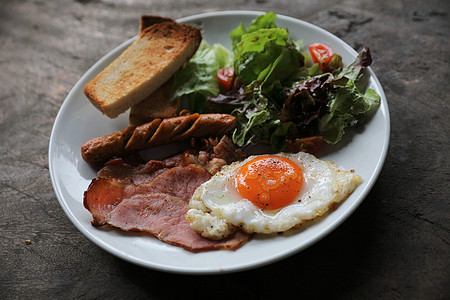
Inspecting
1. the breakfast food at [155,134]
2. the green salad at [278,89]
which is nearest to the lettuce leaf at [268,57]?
the green salad at [278,89]

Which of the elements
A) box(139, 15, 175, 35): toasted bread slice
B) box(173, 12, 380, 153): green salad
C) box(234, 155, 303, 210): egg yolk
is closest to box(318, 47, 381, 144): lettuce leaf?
box(173, 12, 380, 153): green salad

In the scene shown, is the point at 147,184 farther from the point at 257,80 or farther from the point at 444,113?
the point at 444,113

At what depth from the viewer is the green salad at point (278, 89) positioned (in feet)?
11.9

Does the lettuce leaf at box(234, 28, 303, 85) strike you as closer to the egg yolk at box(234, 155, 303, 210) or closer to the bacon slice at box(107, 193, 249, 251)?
the egg yolk at box(234, 155, 303, 210)

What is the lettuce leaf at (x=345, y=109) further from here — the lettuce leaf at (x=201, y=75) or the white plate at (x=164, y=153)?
the lettuce leaf at (x=201, y=75)

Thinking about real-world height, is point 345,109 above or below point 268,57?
below

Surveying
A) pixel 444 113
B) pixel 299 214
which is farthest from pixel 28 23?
pixel 444 113

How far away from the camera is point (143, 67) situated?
4328 millimetres

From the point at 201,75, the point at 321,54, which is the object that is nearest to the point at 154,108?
the point at 201,75

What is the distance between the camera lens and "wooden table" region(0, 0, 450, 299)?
303cm

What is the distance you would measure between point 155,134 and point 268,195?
120 cm

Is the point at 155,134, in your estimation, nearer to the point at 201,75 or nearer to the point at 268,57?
the point at 201,75

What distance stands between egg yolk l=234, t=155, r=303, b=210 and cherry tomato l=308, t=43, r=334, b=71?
1124 millimetres

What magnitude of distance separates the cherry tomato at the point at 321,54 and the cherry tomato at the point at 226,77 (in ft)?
2.59
